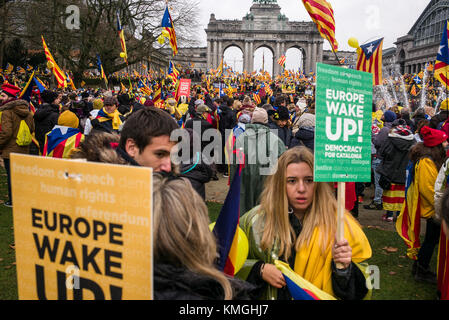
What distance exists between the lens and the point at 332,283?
2.09m

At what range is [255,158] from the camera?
18.0 feet

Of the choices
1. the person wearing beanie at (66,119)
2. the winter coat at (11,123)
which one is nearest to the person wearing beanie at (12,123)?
the winter coat at (11,123)

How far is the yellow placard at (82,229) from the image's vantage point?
1389 millimetres

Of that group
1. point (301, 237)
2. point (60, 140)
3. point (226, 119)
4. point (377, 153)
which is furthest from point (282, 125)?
point (301, 237)

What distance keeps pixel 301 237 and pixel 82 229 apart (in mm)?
1179

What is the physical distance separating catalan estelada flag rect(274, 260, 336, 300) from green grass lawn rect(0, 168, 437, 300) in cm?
295

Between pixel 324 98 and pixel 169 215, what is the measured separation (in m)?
0.92

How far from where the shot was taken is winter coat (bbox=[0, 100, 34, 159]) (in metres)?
7.11

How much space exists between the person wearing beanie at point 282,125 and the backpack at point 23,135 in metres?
4.36

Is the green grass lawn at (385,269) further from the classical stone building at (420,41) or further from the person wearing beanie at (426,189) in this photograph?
the classical stone building at (420,41)

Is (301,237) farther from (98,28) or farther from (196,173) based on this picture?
(98,28)
